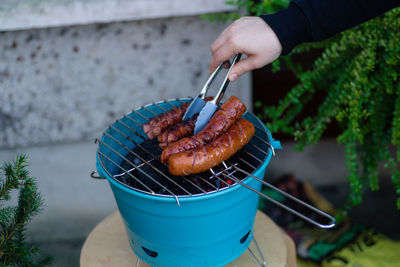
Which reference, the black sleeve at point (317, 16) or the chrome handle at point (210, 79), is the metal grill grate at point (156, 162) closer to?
the chrome handle at point (210, 79)

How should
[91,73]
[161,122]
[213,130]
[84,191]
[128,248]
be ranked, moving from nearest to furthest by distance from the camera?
[213,130] → [161,122] → [128,248] → [91,73] → [84,191]

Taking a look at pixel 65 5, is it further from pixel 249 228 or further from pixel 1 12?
pixel 249 228

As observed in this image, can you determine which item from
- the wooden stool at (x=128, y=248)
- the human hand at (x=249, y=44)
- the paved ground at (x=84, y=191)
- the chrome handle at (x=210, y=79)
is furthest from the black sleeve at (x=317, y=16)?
the paved ground at (x=84, y=191)

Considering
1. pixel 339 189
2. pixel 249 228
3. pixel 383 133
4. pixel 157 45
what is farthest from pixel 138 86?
pixel 339 189

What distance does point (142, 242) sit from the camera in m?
2.10

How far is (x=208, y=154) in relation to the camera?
1799mm

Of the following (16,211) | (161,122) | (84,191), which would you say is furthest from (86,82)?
(16,211)

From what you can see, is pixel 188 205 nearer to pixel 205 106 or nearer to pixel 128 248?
pixel 205 106

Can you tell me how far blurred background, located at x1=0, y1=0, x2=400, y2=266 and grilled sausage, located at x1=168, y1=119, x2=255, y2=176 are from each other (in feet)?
5.71

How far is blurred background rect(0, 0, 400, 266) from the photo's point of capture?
126 inches

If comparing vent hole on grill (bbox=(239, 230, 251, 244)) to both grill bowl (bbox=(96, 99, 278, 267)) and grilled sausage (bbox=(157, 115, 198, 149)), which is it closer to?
grill bowl (bbox=(96, 99, 278, 267))

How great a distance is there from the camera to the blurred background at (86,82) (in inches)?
126

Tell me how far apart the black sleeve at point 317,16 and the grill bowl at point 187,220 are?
2.00 feet

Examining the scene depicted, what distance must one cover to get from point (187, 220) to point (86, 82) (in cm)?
227
